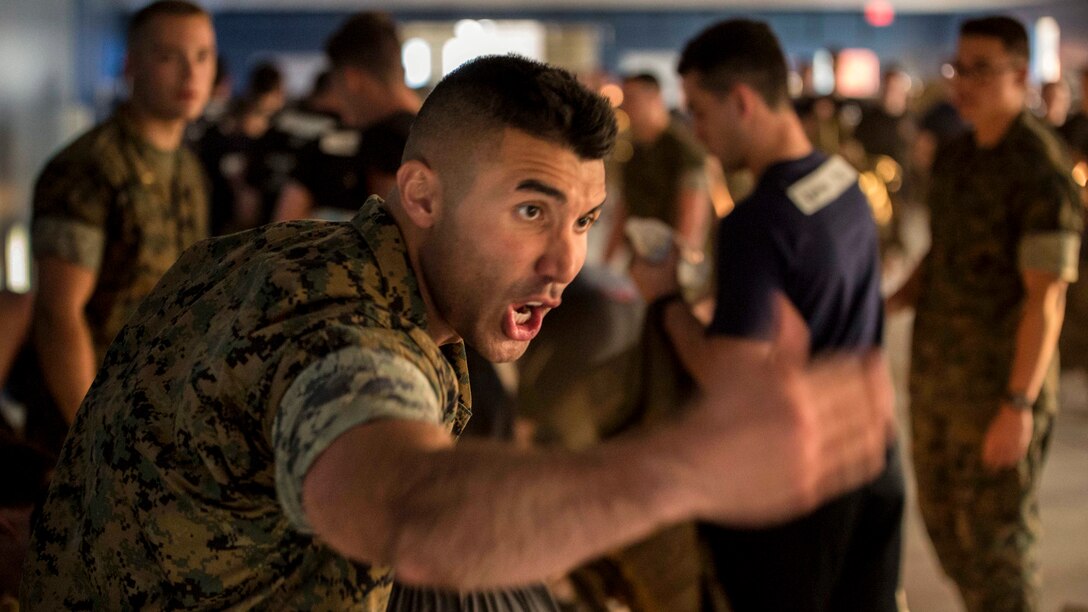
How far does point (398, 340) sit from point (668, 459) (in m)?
0.28

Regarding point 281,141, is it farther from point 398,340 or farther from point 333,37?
point 398,340

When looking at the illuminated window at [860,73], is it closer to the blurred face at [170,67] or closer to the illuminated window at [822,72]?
the illuminated window at [822,72]

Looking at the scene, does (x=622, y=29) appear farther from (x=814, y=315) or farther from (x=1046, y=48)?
(x=814, y=315)

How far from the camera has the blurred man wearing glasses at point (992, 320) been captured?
→ 297cm

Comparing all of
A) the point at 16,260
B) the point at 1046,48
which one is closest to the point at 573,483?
the point at 16,260

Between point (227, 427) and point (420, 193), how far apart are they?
34cm

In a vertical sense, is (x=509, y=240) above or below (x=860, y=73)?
above

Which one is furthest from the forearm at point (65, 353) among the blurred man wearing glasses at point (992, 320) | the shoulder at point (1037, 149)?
the shoulder at point (1037, 149)

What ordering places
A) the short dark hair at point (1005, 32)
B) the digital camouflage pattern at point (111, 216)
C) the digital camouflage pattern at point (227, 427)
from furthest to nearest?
the short dark hair at point (1005, 32)
the digital camouflage pattern at point (111, 216)
the digital camouflage pattern at point (227, 427)

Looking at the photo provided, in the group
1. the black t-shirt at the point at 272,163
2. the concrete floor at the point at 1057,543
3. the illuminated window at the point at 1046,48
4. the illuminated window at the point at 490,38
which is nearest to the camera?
the concrete floor at the point at 1057,543

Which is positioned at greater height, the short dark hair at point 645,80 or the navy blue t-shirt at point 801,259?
the navy blue t-shirt at point 801,259

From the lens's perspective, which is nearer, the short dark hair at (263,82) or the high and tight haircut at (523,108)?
the high and tight haircut at (523,108)

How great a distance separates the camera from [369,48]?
341 centimetres

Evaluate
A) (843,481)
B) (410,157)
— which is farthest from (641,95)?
(843,481)
